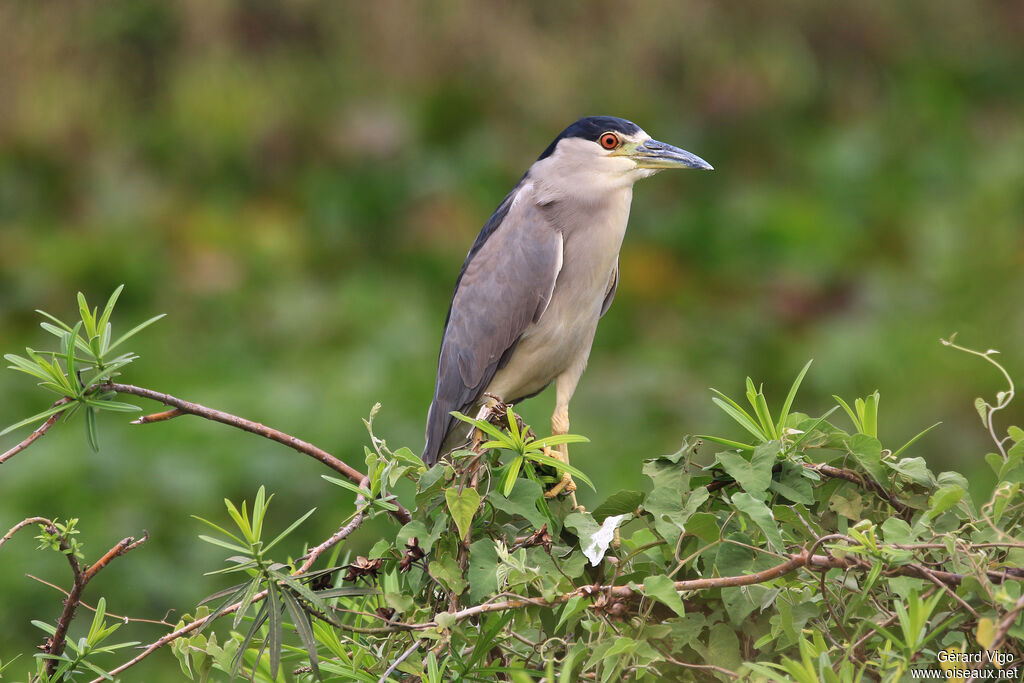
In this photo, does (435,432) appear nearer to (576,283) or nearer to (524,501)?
(576,283)

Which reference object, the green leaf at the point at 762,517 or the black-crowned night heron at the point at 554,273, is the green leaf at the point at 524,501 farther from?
the black-crowned night heron at the point at 554,273

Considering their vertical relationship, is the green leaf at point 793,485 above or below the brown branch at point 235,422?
below

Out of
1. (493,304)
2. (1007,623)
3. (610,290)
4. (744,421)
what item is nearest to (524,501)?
(744,421)

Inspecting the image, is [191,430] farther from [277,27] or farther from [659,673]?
[659,673]

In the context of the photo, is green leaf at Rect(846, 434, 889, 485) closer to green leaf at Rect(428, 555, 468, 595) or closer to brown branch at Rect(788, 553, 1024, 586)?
brown branch at Rect(788, 553, 1024, 586)

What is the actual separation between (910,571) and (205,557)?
3388 mm

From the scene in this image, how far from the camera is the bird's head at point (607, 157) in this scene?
9.11 feet

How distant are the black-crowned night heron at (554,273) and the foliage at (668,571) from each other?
1.31m

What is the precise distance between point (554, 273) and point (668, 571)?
153 cm

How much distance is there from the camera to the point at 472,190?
21.1ft

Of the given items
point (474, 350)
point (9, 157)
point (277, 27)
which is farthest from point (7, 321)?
point (474, 350)

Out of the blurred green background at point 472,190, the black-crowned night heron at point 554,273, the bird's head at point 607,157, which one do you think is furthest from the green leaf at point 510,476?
the blurred green background at point 472,190

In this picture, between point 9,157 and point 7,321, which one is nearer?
point 7,321

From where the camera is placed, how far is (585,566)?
142cm
